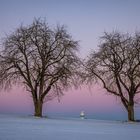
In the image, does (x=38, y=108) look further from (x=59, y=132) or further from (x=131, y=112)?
(x=59, y=132)

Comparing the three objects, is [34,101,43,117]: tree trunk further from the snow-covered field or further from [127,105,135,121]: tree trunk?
the snow-covered field

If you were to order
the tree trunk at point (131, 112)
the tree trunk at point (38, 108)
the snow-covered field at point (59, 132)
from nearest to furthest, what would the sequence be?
the snow-covered field at point (59, 132), the tree trunk at point (131, 112), the tree trunk at point (38, 108)

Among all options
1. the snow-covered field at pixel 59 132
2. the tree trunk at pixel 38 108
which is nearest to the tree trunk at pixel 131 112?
the tree trunk at pixel 38 108

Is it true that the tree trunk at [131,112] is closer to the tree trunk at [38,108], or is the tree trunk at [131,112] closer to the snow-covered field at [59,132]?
the tree trunk at [38,108]

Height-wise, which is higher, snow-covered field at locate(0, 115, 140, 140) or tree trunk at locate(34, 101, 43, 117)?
tree trunk at locate(34, 101, 43, 117)

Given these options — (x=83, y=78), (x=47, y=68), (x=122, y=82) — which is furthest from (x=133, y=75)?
(x=47, y=68)

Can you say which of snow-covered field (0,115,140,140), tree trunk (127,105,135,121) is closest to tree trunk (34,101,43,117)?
tree trunk (127,105,135,121)

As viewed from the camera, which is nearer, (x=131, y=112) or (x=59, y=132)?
(x=59, y=132)

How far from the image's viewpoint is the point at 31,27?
3709cm

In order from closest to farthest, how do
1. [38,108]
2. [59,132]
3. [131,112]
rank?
[59,132] → [131,112] → [38,108]

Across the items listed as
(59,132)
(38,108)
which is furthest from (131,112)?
(59,132)

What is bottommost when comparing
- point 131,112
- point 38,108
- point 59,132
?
point 59,132

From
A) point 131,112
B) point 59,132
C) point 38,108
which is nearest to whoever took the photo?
point 59,132

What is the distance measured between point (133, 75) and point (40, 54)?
367 inches
